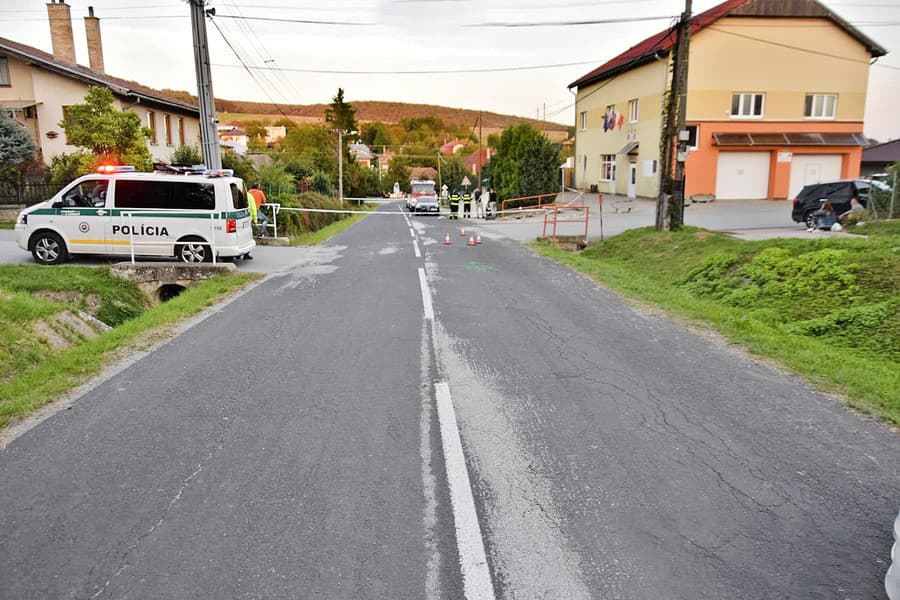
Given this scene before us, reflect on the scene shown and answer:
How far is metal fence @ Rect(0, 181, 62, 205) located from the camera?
23703 millimetres

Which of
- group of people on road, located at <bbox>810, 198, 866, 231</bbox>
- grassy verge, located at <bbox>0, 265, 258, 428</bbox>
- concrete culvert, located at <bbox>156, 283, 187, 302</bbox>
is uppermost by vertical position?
group of people on road, located at <bbox>810, 198, 866, 231</bbox>

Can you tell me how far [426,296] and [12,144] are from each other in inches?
897

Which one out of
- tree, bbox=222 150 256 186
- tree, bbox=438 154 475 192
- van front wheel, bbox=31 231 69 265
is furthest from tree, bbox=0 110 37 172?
tree, bbox=438 154 475 192

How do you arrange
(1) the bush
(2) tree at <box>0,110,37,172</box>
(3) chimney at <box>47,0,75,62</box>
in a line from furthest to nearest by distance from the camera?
1. (3) chimney at <box>47,0,75,62</box>
2. (2) tree at <box>0,110,37,172</box>
3. (1) the bush

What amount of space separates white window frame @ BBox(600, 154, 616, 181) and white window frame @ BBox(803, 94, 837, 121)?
12280mm

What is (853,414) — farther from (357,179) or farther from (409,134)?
(409,134)

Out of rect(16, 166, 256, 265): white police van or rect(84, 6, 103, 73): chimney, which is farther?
rect(84, 6, 103, 73): chimney

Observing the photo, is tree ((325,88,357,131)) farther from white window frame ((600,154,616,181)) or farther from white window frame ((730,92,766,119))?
white window frame ((730,92,766,119))

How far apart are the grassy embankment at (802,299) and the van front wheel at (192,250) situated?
8.80 meters

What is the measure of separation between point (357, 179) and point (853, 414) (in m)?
72.6

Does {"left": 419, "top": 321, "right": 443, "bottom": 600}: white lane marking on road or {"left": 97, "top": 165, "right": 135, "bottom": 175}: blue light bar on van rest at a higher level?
{"left": 97, "top": 165, "right": 135, "bottom": 175}: blue light bar on van

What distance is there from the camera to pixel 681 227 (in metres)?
18.4

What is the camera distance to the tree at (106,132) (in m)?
23.2

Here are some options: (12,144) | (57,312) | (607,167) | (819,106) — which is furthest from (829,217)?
(12,144)
